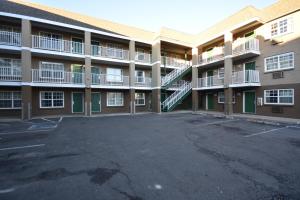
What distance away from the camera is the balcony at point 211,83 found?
17.9 meters

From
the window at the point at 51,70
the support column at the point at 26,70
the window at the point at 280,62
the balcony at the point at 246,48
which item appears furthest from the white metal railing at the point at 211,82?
the support column at the point at 26,70

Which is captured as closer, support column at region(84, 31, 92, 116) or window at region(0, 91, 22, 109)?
window at region(0, 91, 22, 109)

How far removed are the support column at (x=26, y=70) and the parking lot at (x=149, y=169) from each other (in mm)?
7621

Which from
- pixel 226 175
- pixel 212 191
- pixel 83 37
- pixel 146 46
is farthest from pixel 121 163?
pixel 146 46

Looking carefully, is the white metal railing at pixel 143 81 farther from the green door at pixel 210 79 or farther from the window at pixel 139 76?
the green door at pixel 210 79

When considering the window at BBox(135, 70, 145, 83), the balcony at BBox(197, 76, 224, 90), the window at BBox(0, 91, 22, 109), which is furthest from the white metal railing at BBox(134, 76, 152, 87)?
the window at BBox(0, 91, 22, 109)

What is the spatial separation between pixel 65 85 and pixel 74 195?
44.9 feet

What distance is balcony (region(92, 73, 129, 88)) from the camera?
16730 mm

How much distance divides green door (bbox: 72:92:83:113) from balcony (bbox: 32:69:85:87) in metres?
1.65

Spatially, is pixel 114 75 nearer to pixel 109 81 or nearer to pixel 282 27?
pixel 109 81

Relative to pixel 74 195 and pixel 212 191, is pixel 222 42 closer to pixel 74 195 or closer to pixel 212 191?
pixel 212 191

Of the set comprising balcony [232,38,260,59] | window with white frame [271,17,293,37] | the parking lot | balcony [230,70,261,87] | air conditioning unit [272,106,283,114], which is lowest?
the parking lot

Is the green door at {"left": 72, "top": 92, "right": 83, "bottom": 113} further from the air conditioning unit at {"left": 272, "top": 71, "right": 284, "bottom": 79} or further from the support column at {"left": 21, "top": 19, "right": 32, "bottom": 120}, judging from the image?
the air conditioning unit at {"left": 272, "top": 71, "right": 284, "bottom": 79}

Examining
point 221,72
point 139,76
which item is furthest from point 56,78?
point 221,72
